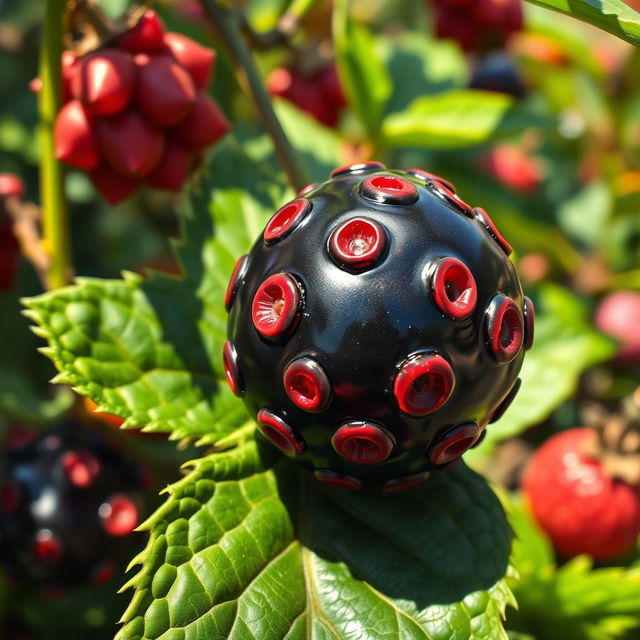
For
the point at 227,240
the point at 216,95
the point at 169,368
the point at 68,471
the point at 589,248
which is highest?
the point at 216,95

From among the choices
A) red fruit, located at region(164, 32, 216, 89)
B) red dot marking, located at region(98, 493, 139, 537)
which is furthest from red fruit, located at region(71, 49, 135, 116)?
red dot marking, located at region(98, 493, 139, 537)

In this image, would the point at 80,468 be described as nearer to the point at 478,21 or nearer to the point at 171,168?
the point at 171,168

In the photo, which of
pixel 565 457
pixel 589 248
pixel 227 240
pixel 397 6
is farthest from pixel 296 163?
pixel 397 6

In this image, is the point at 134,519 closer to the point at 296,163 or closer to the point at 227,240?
the point at 227,240

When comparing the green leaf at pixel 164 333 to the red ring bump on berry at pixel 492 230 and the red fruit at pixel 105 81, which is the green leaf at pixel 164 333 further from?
the red ring bump on berry at pixel 492 230

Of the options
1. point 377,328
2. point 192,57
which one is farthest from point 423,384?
point 192,57

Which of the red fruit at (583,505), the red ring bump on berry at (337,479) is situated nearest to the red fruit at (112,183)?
the red ring bump on berry at (337,479)
